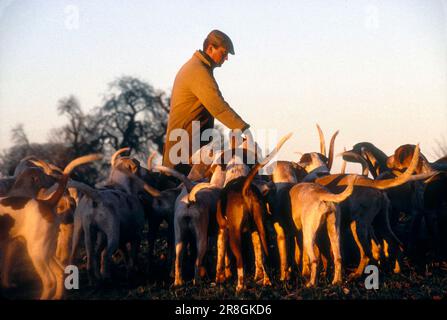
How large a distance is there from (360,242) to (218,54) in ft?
13.2

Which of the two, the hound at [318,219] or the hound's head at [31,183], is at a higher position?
the hound's head at [31,183]

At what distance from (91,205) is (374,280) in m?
4.05

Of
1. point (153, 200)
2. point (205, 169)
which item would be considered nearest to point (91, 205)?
point (153, 200)

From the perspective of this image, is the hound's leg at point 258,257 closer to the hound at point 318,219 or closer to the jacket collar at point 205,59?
the hound at point 318,219

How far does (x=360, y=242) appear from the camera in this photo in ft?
36.3

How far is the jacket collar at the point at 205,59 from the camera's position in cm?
1294

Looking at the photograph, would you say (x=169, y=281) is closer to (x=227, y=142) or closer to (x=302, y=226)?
(x=302, y=226)

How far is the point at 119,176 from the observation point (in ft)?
42.3

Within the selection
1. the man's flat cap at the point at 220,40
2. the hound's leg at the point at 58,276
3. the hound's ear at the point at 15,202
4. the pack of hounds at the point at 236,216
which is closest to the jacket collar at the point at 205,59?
the man's flat cap at the point at 220,40

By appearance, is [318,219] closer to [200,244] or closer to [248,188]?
[248,188]

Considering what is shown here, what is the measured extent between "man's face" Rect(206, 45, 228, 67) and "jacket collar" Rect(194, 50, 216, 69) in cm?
5

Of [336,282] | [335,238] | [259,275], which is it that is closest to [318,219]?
[335,238]

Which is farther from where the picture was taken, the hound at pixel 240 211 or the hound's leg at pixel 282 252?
the hound's leg at pixel 282 252
